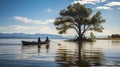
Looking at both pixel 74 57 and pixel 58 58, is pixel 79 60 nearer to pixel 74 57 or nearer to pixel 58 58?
pixel 58 58

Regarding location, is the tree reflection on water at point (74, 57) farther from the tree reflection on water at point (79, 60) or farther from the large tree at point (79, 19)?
the large tree at point (79, 19)

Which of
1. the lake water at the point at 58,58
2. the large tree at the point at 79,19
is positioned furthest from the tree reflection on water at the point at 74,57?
the large tree at the point at 79,19

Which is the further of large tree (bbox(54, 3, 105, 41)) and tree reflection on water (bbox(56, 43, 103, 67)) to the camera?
large tree (bbox(54, 3, 105, 41))

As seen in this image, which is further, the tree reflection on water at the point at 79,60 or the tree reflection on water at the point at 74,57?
the tree reflection on water at the point at 74,57

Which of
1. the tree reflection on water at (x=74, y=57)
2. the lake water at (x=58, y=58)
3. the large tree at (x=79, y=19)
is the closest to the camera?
the lake water at (x=58, y=58)

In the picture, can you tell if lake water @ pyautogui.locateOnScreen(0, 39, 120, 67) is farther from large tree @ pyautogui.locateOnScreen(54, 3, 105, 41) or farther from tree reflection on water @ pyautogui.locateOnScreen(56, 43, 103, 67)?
large tree @ pyautogui.locateOnScreen(54, 3, 105, 41)

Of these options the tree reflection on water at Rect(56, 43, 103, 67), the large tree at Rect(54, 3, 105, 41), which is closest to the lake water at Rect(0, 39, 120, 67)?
the tree reflection on water at Rect(56, 43, 103, 67)

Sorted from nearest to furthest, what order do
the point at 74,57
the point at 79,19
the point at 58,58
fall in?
the point at 58,58, the point at 74,57, the point at 79,19

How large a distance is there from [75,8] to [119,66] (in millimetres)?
65474

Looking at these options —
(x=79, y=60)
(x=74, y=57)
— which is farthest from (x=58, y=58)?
(x=79, y=60)

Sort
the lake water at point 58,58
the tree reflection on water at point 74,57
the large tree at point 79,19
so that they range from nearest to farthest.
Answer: the lake water at point 58,58, the tree reflection on water at point 74,57, the large tree at point 79,19

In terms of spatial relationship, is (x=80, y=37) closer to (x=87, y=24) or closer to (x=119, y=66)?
(x=87, y=24)

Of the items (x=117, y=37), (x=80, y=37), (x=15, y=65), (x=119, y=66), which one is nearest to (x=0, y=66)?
(x=15, y=65)

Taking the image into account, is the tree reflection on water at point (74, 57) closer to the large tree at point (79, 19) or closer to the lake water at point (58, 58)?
the lake water at point (58, 58)
